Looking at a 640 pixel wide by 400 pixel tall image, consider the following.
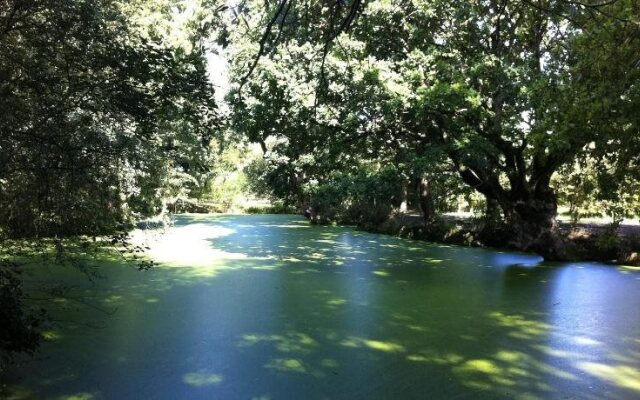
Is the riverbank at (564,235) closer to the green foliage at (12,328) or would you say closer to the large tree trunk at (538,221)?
the large tree trunk at (538,221)

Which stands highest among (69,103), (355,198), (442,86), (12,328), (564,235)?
(442,86)

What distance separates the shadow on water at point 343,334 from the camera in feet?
8.11

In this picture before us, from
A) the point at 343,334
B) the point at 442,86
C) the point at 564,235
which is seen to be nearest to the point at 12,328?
the point at 343,334

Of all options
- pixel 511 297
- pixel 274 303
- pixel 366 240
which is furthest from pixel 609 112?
pixel 366 240

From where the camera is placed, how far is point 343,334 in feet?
10.7

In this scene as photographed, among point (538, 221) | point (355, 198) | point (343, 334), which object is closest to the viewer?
point (343, 334)

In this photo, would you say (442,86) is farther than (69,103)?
Yes

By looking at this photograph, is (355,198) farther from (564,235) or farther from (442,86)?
(442,86)

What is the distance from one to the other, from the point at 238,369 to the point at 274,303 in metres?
1.45

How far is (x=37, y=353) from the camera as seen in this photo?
2.79m

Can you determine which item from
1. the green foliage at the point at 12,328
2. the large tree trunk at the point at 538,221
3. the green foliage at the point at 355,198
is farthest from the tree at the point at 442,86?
the green foliage at the point at 12,328

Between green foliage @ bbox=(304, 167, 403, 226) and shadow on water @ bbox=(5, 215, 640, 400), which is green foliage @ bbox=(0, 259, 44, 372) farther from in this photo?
green foliage @ bbox=(304, 167, 403, 226)

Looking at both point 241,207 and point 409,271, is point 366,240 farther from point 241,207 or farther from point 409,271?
point 241,207

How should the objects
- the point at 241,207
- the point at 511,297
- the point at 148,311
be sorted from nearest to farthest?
the point at 148,311
the point at 511,297
the point at 241,207
